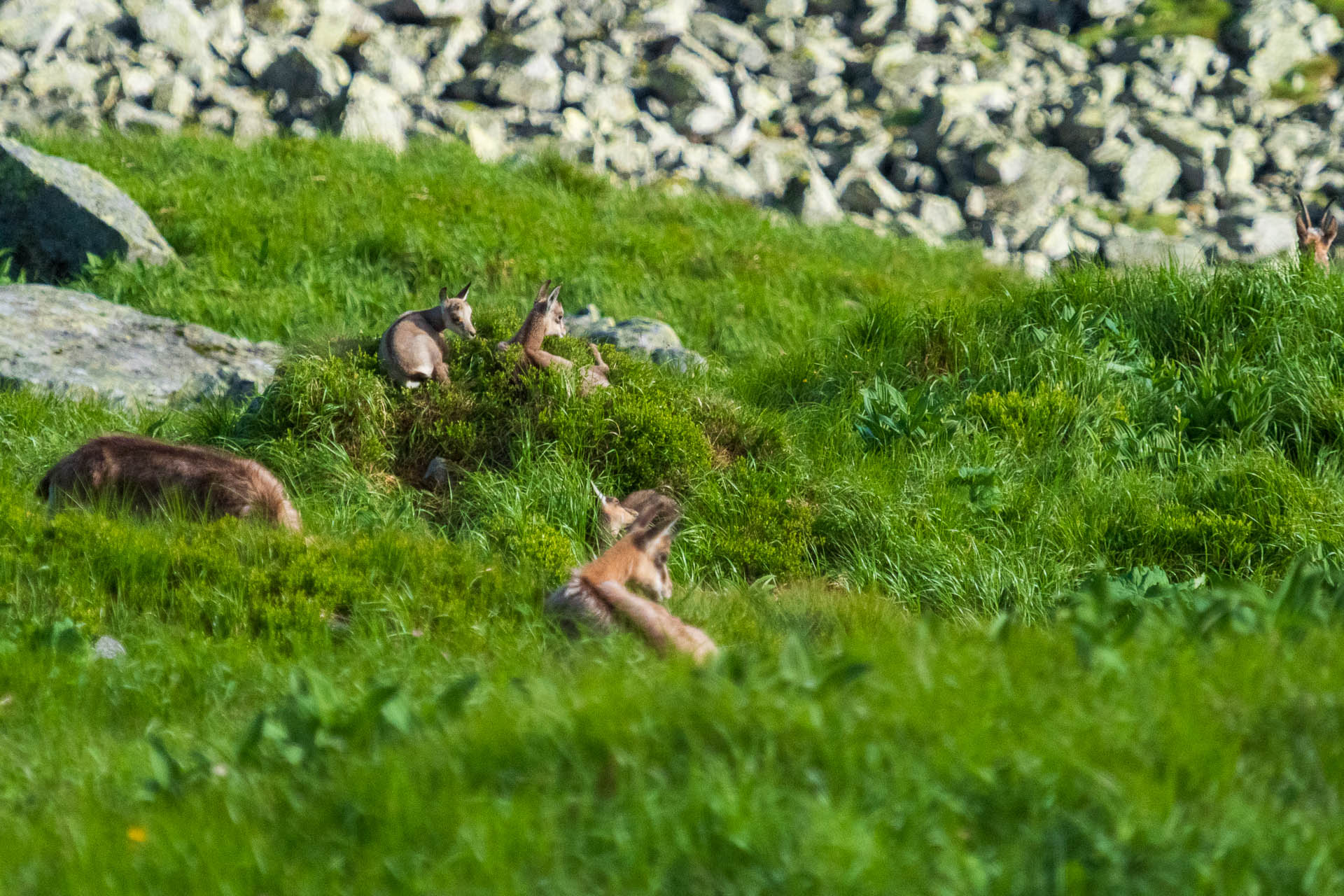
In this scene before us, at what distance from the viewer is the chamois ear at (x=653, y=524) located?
5410 millimetres

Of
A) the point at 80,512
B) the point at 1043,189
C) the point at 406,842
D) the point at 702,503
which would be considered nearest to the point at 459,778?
the point at 406,842

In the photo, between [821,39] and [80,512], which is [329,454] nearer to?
[80,512]

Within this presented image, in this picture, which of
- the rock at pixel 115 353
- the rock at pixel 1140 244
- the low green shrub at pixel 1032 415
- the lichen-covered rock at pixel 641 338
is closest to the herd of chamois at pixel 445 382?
the lichen-covered rock at pixel 641 338

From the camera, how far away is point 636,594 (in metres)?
5.21

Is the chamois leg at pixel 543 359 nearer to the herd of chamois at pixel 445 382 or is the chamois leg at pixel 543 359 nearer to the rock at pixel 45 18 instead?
the herd of chamois at pixel 445 382

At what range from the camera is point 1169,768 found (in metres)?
2.86

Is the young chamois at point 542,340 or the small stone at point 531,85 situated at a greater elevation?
the young chamois at point 542,340

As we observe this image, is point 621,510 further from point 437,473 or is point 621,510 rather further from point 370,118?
point 370,118

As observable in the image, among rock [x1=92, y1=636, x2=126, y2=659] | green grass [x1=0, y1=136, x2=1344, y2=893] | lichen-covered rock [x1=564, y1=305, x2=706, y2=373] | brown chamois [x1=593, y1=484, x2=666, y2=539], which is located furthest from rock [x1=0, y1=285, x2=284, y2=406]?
rock [x1=92, y1=636, x2=126, y2=659]

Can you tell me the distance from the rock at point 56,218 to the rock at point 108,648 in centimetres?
732

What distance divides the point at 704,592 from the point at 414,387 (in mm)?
2570

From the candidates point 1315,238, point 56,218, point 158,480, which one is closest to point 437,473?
point 158,480

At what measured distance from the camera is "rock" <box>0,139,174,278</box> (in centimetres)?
1114

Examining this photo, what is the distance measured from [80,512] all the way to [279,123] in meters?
17.1
